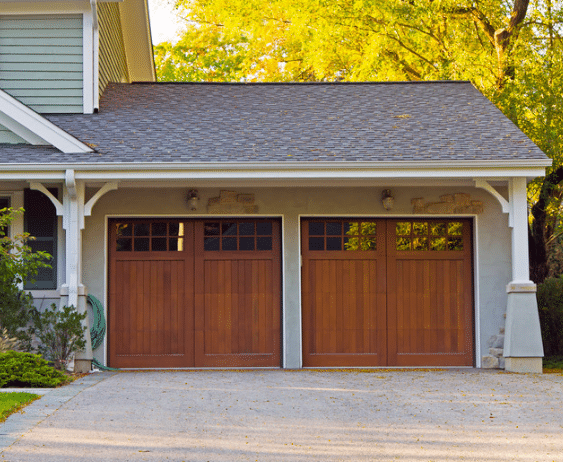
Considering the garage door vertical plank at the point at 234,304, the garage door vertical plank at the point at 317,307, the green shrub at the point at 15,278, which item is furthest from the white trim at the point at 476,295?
the green shrub at the point at 15,278

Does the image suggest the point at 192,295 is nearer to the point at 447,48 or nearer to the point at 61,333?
the point at 61,333

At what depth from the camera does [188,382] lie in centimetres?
819

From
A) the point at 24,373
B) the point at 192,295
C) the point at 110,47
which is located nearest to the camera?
the point at 24,373

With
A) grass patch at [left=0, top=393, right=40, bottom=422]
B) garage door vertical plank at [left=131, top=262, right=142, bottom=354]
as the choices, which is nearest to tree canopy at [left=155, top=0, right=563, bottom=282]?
garage door vertical plank at [left=131, top=262, right=142, bottom=354]

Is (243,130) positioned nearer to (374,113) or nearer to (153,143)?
(153,143)

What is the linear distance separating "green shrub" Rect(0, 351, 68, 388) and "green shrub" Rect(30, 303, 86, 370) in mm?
936

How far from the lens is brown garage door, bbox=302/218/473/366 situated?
10266 mm

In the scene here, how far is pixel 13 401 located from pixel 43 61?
619 cm

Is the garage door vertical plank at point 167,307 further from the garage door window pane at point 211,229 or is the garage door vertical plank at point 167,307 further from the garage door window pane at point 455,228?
the garage door window pane at point 455,228

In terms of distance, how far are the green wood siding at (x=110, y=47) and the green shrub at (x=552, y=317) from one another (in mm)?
7464

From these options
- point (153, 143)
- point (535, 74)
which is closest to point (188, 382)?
point (153, 143)

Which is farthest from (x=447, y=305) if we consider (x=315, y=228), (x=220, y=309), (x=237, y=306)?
(x=220, y=309)

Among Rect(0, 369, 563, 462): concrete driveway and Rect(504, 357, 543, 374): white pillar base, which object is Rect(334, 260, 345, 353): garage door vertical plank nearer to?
Rect(0, 369, 563, 462): concrete driveway

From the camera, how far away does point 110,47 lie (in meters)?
12.7
